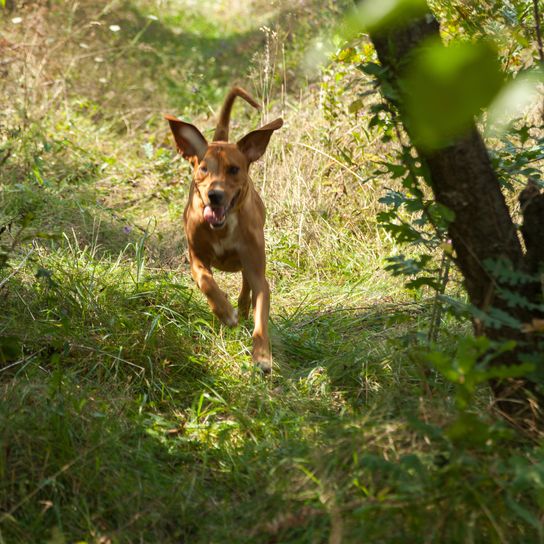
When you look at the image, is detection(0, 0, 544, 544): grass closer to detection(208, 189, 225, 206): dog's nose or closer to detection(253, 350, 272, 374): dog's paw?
detection(253, 350, 272, 374): dog's paw

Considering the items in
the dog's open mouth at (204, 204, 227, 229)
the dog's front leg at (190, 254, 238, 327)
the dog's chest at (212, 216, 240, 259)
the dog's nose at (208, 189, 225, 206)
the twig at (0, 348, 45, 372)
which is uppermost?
the dog's nose at (208, 189, 225, 206)

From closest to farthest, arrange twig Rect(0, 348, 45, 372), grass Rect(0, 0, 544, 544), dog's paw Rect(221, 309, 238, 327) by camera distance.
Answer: grass Rect(0, 0, 544, 544) → twig Rect(0, 348, 45, 372) → dog's paw Rect(221, 309, 238, 327)

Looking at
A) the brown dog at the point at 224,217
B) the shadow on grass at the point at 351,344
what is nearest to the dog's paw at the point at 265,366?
the shadow on grass at the point at 351,344

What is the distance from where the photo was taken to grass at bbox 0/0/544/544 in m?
2.54

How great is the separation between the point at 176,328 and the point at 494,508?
215cm

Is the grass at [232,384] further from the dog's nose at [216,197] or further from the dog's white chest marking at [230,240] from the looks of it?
the dog's nose at [216,197]

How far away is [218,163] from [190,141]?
0.31 m

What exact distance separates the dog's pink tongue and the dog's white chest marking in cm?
17

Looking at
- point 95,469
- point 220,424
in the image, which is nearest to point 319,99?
point 220,424

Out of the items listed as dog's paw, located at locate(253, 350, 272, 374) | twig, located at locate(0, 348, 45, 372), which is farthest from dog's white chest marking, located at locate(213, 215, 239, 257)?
twig, located at locate(0, 348, 45, 372)

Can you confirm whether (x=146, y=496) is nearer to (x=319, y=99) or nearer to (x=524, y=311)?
(x=524, y=311)

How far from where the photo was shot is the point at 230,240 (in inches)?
187

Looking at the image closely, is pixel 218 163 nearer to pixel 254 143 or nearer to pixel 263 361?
pixel 254 143

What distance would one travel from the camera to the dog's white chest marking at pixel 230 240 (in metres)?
4.73
